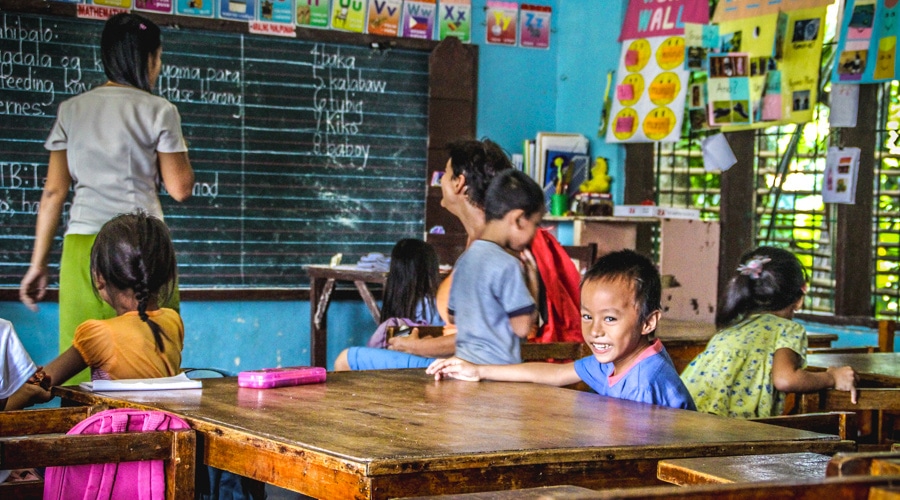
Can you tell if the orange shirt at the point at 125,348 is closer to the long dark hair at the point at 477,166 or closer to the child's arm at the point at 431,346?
the child's arm at the point at 431,346

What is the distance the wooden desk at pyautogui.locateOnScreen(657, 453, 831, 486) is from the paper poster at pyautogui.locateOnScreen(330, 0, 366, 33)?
175 inches

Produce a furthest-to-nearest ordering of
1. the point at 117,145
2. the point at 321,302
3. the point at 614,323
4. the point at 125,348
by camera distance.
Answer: the point at 321,302, the point at 117,145, the point at 125,348, the point at 614,323

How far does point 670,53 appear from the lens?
5219mm

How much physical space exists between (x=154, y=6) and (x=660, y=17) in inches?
97.7

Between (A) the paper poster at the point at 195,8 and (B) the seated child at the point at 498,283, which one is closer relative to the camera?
(B) the seated child at the point at 498,283

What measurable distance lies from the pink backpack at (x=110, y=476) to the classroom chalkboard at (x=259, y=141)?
364 cm

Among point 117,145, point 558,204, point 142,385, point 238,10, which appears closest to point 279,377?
point 142,385

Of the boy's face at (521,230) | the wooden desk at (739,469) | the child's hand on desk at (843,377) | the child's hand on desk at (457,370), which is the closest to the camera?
the wooden desk at (739,469)

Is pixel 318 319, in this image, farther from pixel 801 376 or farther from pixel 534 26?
pixel 801 376

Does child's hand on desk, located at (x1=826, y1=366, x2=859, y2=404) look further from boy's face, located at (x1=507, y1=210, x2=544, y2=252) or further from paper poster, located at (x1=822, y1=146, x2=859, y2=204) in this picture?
paper poster, located at (x1=822, y1=146, x2=859, y2=204)

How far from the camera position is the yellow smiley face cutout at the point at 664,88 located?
5.20 meters

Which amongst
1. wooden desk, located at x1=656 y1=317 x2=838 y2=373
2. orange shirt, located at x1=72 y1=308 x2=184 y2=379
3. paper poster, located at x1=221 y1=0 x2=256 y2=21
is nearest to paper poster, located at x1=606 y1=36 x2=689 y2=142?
wooden desk, located at x1=656 y1=317 x2=838 y2=373

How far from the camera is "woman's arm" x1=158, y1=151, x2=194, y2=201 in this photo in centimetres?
303

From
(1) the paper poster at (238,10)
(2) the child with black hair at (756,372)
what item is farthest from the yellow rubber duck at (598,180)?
(2) the child with black hair at (756,372)
